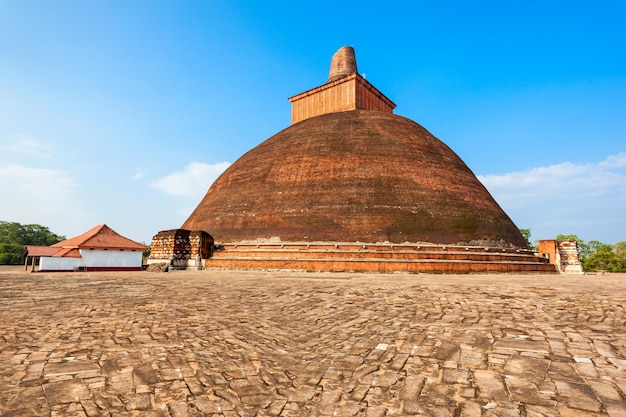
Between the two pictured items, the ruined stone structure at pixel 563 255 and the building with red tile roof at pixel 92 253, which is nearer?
the building with red tile roof at pixel 92 253

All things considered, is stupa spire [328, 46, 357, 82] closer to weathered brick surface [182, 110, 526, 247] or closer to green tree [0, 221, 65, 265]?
weathered brick surface [182, 110, 526, 247]

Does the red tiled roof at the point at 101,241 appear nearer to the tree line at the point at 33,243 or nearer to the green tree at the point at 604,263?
the tree line at the point at 33,243

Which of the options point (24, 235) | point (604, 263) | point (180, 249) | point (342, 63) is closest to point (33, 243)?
Answer: point (24, 235)

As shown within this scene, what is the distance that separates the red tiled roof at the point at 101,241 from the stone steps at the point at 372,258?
525 cm

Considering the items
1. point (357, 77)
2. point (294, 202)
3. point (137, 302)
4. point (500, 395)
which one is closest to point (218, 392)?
point (500, 395)

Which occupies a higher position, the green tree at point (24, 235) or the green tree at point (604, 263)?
the green tree at point (24, 235)

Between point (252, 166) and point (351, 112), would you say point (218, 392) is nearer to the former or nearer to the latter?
point (252, 166)

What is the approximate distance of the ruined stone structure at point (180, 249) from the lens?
54.6 feet

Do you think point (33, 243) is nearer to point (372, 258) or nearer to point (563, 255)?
point (372, 258)

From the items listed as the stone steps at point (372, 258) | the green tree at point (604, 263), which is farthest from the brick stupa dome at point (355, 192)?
the green tree at point (604, 263)

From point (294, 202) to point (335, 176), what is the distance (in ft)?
8.21

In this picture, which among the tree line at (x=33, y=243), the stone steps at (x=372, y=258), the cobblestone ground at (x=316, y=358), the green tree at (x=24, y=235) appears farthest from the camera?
the green tree at (x=24, y=235)

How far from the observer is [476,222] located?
17547 mm

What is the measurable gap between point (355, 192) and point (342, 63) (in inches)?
594
